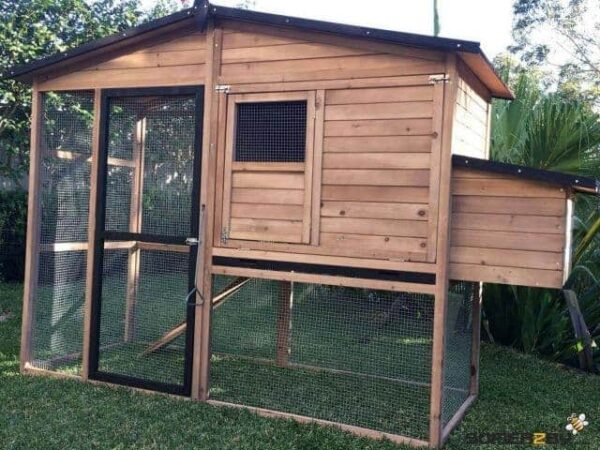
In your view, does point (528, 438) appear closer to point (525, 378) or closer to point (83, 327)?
point (525, 378)

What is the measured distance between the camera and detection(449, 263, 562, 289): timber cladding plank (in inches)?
130

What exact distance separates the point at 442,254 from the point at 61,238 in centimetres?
290

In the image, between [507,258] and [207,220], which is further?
[207,220]

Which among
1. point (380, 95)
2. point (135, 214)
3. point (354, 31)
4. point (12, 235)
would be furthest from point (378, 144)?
point (12, 235)

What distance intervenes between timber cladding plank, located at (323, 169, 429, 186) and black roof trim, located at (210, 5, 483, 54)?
680 mm

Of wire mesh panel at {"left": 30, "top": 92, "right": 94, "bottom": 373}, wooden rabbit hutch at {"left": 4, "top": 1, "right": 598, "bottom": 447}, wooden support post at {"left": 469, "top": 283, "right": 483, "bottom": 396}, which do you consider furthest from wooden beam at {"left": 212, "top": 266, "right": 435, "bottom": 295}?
wire mesh panel at {"left": 30, "top": 92, "right": 94, "bottom": 373}

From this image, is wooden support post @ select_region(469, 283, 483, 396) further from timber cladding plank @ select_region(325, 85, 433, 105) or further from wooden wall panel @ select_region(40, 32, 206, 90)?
wooden wall panel @ select_region(40, 32, 206, 90)

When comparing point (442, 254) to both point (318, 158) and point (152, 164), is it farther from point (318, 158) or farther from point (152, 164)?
point (152, 164)

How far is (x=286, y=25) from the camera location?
12.4 ft

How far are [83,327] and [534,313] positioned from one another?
3928 mm

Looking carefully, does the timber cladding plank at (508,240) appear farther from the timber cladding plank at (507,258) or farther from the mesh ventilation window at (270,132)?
the mesh ventilation window at (270,132)

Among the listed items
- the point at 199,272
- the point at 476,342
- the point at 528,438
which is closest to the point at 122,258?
the point at 199,272

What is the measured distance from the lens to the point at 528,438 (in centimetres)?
369

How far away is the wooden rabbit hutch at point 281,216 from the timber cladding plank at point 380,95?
0.01m
